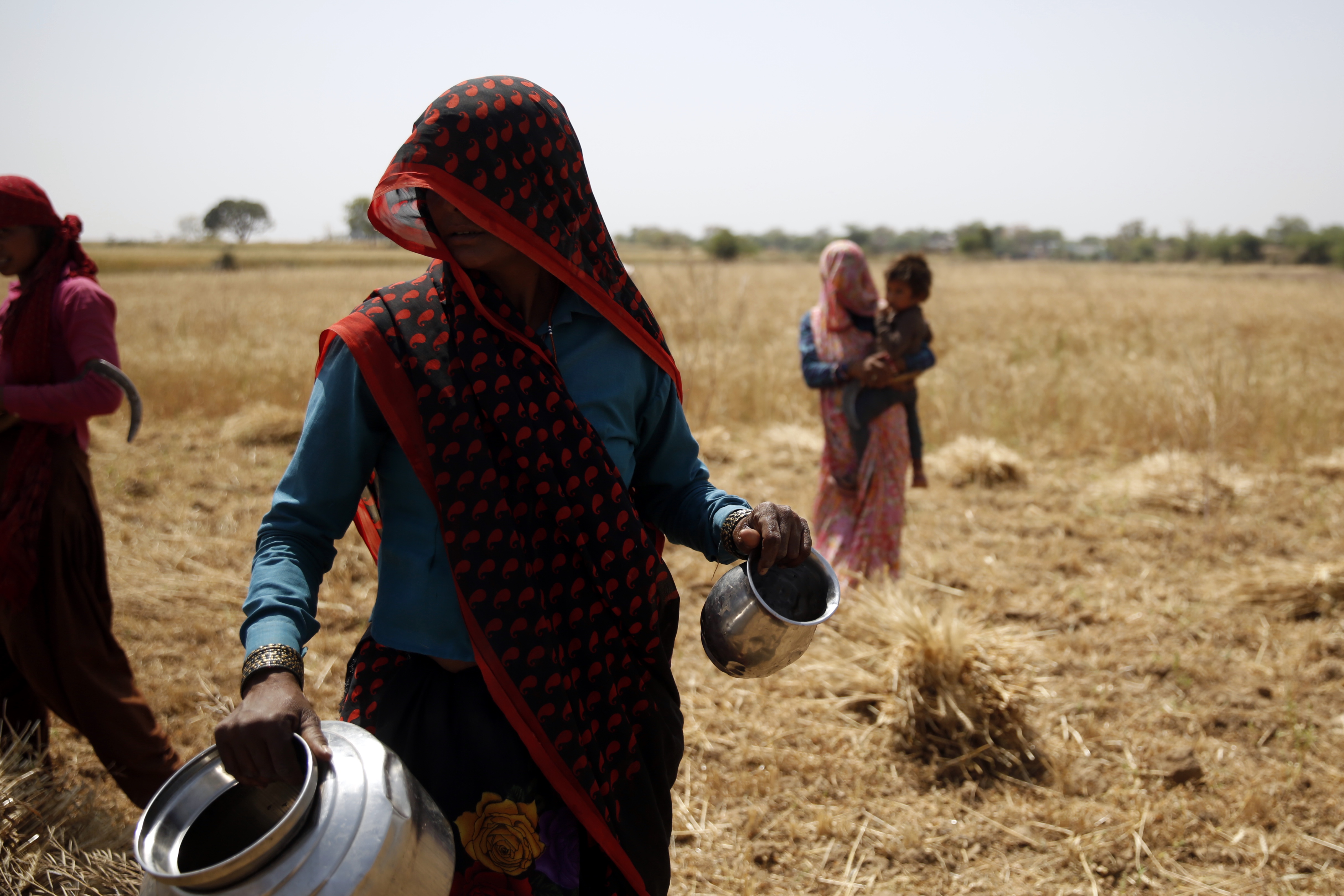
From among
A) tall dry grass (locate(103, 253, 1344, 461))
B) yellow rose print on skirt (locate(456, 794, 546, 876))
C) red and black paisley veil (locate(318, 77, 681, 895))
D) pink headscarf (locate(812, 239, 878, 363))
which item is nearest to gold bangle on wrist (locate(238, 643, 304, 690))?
red and black paisley veil (locate(318, 77, 681, 895))

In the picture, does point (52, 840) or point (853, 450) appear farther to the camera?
point (853, 450)

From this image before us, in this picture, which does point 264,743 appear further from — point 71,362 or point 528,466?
point 71,362

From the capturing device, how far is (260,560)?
1.23 m

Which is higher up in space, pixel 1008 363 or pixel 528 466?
pixel 528 466

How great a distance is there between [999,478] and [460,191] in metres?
5.84

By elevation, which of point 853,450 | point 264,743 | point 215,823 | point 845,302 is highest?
point 845,302

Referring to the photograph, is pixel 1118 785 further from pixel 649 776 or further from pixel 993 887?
pixel 649 776

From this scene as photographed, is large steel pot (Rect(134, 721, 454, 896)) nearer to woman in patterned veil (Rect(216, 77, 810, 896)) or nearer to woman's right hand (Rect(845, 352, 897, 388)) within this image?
woman in patterned veil (Rect(216, 77, 810, 896))

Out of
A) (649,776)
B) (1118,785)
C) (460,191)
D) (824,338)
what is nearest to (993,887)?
(1118,785)

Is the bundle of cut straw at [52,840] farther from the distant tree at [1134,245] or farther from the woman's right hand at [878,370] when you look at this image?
the distant tree at [1134,245]

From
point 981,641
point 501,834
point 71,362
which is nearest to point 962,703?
point 981,641

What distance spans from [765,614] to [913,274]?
3.28 metres

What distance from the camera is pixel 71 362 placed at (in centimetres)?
270

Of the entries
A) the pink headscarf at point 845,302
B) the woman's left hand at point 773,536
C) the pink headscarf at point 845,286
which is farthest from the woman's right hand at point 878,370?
the woman's left hand at point 773,536
